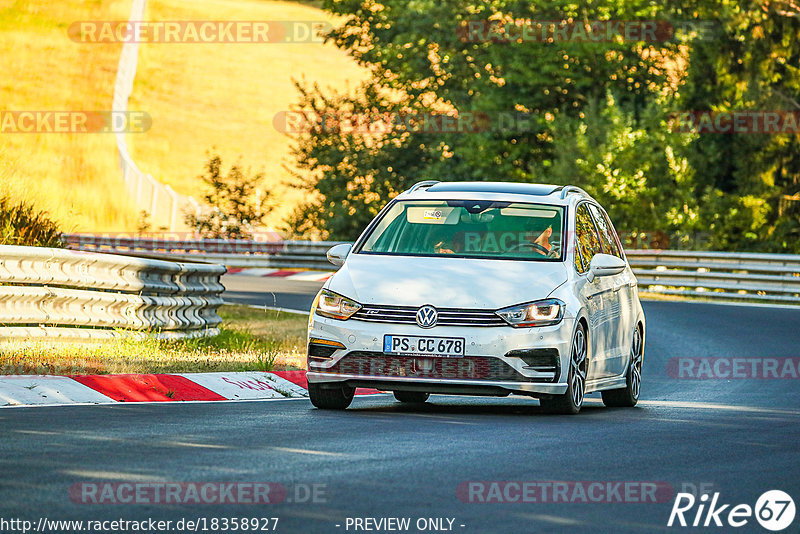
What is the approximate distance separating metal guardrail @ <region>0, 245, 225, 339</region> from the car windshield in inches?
128

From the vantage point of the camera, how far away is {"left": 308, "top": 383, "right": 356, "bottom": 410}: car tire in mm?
11438

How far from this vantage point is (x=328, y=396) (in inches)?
452

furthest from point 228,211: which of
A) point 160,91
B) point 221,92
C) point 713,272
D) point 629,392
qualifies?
point 221,92

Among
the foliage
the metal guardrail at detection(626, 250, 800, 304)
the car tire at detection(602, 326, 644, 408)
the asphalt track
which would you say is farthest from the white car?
the foliage

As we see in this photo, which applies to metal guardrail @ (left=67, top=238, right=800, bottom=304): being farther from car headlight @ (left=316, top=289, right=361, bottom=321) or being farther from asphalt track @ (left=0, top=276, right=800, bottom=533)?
asphalt track @ (left=0, top=276, right=800, bottom=533)

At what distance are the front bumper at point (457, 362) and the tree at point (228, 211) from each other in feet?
128

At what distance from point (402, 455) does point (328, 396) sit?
9.29 ft

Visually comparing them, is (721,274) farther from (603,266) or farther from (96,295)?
(603,266)

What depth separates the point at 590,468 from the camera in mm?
8461

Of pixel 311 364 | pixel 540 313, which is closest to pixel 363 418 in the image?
pixel 311 364

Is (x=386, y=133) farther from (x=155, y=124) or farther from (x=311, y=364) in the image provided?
(x=155, y=124)

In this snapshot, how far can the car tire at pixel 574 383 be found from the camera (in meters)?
11.4

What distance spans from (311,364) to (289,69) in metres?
94.3

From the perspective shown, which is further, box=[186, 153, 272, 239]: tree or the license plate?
box=[186, 153, 272, 239]: tree
